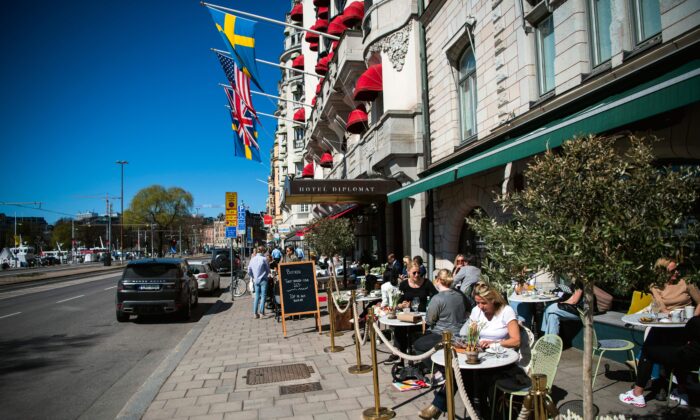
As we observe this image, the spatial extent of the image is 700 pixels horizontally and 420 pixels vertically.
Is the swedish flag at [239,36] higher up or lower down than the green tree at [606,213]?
higher up

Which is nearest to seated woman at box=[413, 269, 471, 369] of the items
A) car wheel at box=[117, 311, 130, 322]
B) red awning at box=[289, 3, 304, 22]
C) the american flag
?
car wheel at box=[117, 311, 130, 322]

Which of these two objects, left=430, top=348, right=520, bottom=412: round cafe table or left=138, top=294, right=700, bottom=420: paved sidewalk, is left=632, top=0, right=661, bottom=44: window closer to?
left=138, top=294, right=700, bottom=420: paved sidewalk

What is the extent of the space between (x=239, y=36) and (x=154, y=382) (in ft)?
41.5

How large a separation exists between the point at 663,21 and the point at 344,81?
15.7 m

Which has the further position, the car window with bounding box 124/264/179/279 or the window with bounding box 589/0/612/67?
the car window with bounding box 124/264/179/279

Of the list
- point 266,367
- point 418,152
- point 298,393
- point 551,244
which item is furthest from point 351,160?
point 551,244

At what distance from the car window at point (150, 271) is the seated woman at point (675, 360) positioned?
1068 centimetres

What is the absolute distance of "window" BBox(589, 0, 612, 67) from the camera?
24.5 feet

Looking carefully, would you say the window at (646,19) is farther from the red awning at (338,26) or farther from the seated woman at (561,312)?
the red awning at (338,26)

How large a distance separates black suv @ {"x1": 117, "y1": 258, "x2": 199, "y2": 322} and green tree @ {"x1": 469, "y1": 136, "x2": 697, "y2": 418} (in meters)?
10.8

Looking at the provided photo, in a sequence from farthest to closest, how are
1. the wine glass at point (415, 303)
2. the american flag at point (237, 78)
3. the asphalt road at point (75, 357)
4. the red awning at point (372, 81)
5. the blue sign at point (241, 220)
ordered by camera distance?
the blue sign at point (241, 220)
the american flag at point (237, 78)
the red awning at point (372, 81)
the wine glass at point (415, 303)
the asphalt road at point (75, 357)

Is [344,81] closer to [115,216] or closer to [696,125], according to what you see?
[696,125]

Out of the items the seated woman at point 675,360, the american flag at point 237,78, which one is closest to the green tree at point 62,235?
the american flag at point 237,78

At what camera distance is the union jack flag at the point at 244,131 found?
2158 cm
